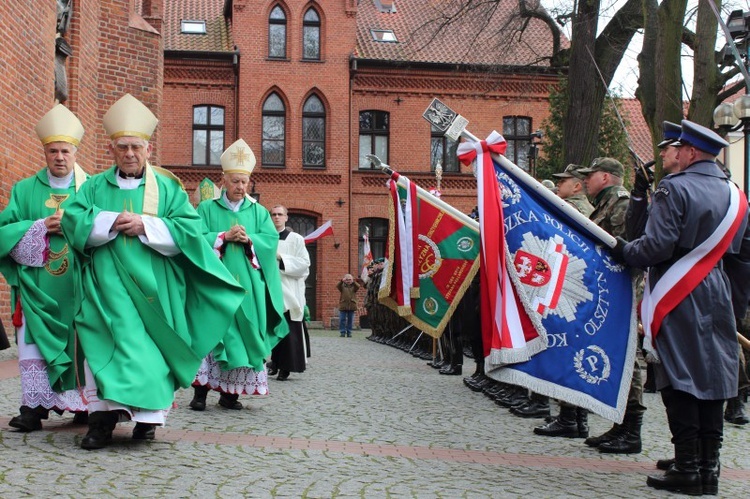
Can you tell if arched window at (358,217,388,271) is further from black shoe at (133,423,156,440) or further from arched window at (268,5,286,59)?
black shoe at (133,423,156,440)

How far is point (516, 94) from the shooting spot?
36.2 metres

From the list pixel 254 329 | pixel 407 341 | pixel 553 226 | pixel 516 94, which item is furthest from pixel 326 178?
pixel 553 226

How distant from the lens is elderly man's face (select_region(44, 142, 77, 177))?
283 inches

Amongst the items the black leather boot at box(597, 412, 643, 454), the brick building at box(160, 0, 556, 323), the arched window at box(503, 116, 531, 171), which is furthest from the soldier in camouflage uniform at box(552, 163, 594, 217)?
the arched window at box(503, 116, 531, 171)

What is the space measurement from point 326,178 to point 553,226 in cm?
2849

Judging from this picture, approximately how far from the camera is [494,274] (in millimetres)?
6426

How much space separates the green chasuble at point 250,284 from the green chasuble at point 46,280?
1765 mm

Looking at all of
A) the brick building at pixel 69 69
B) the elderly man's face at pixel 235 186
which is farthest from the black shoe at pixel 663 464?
the brick building at pixel 69 69

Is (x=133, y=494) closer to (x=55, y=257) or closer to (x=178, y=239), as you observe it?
(x=178, y=239)

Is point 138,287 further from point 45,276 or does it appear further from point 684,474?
point 684,474

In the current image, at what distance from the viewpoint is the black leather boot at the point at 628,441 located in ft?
22.7

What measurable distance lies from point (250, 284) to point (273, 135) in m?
26.4

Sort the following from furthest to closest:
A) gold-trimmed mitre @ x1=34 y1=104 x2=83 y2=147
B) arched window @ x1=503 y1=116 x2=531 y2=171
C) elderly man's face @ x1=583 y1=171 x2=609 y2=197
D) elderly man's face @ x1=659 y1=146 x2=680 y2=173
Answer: arched window @ x1=503 y1=116 x2=531 y2=171 < elderly man's face @ x1=583 y1=171 x2=609 y2=197 < gold-trimmed mitre @ x1=34 y1=104 x2=83 y2=147 < elderly man's face @ x1=659 y1=146 x2=680 y2=173

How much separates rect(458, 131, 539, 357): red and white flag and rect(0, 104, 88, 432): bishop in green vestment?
2630 millimetres
